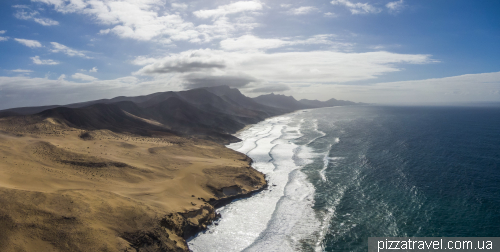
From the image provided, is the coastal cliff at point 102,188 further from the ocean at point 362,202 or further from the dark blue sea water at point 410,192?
the dark blue sea water at point 410,192

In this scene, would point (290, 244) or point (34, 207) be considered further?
point (290, 244)

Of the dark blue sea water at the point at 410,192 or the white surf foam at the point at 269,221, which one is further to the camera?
the dark blue sea water at the point at 410,192

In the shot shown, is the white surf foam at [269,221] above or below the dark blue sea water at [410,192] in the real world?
below

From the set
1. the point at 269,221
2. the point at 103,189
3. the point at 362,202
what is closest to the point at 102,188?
the point at 103,189

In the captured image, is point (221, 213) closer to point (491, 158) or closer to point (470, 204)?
point (470, 204)

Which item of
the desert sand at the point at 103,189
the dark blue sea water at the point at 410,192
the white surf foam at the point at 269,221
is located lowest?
the white surf foam at the point at 269,221

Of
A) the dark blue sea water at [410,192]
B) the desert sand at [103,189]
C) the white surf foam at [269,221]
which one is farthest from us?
the dark blue sea water at [410,192]

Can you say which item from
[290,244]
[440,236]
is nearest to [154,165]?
[290,244]

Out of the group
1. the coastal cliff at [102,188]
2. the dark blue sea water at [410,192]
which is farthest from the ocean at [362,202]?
the coastal cliff at [102,188]
